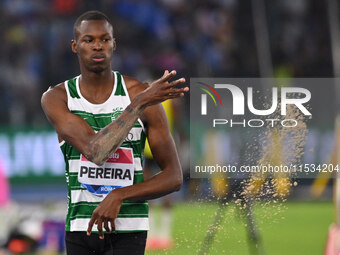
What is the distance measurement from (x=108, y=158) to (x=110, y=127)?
194 millimetres

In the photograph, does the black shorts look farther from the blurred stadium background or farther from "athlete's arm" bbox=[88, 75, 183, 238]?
the blurred stadium background

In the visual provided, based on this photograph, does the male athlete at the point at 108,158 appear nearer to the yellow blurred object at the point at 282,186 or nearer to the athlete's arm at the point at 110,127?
the athlete's arm at the point at 110,127

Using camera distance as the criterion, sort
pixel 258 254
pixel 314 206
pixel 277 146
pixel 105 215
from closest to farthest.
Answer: pixel 105 215 → pixel 277 146 → pixel 258 254 → pixel 314 206

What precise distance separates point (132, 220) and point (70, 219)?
327 mm

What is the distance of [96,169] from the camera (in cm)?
378

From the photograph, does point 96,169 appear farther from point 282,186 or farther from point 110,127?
point 282,186

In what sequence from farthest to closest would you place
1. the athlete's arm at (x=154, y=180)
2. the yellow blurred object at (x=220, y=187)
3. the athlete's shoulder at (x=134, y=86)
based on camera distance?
1. the yellow blurred object at (x=220, y=187)
2. the athlete's shoulder at (x=134, y=86)
3. the athlete's arm at (x=154, y=180)

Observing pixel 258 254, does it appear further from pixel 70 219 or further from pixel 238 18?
pixel 238 18

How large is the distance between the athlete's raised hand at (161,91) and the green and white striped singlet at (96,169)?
262 millimetres

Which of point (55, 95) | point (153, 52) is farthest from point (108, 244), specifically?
point (153, 52)

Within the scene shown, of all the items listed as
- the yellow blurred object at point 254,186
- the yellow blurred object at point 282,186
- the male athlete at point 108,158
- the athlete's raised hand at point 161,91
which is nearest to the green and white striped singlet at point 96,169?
the male athlete at point 108,158

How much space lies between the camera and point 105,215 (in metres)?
3.64

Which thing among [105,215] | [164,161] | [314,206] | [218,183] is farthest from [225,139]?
[314,206]

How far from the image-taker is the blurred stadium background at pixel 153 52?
Answer: 13031 millimetres
